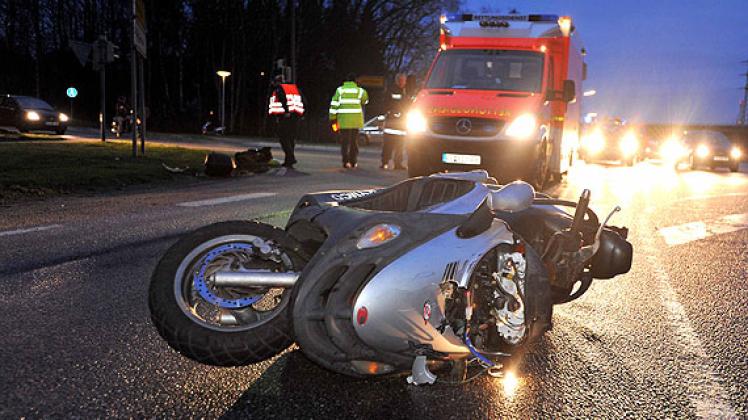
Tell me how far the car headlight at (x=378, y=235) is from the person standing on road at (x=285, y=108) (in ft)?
40.6

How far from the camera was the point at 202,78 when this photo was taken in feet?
168

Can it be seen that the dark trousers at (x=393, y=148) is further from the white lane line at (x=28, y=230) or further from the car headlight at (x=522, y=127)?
the white lane line at (x=28, y=230)

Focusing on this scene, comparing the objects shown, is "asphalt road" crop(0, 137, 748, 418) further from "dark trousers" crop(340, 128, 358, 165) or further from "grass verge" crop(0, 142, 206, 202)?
"dark trousers" crop(340, 128, 358, 165)

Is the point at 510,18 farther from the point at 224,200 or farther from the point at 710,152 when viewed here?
the point at 710,152

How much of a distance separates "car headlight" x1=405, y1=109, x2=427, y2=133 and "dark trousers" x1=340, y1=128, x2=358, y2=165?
15.0ft

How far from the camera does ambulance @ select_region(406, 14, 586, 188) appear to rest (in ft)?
36.1

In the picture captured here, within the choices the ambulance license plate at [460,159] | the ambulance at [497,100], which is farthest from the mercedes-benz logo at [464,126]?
the ambulance license plate at [460,159]

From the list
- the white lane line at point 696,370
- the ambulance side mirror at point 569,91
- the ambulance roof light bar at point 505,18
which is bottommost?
the white lane line at point 696,370

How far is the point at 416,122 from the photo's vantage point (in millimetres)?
11602

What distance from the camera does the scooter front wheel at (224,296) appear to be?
111 inches

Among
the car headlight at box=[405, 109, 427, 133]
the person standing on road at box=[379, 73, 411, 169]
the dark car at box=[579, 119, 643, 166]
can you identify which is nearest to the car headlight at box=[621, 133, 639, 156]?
the dark car at box=[579, 119, 643, 166]

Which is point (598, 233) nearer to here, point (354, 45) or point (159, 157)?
point (159, 157)

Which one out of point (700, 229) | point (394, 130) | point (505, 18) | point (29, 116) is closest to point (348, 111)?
point (394, 130)

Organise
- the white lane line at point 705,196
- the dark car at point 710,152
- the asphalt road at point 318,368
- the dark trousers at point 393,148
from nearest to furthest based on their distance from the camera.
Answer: the asphalt road at point 318,368 < the white lane line at point 705,196 < the dark trousers at point 393,148 < the dark car at point 710,152
